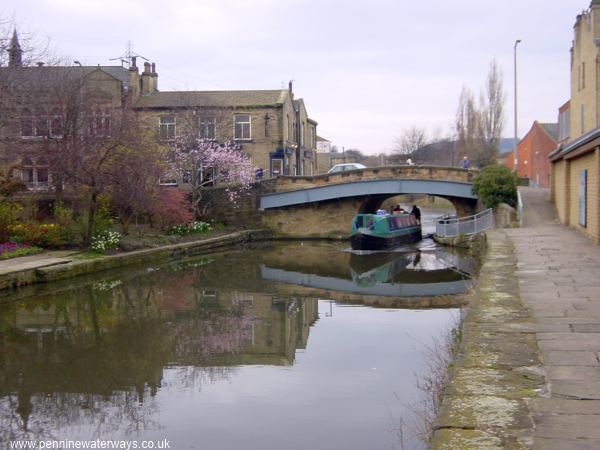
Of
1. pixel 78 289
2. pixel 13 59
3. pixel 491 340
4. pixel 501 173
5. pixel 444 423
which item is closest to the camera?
pixel 444 423

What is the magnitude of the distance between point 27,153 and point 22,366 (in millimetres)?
13723

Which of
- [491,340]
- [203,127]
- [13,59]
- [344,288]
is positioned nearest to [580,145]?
[344,288]

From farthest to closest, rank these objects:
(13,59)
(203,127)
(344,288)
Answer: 1. (203,127)
2. (13,59)
3. (344,288)

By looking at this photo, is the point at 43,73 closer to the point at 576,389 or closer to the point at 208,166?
the point at 208,166

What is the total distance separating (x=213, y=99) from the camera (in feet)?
119

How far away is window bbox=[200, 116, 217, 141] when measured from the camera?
31688mm

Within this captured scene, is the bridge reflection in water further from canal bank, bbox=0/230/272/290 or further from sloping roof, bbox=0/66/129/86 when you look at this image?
sloping roof, bbox=0/66/129/86

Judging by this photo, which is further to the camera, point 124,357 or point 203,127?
point 203,127

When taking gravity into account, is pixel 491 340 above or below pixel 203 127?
below

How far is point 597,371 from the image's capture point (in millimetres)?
5215

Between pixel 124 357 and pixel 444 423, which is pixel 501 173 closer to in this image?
pixel 124 357

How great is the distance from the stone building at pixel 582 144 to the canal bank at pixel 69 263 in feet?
43.3

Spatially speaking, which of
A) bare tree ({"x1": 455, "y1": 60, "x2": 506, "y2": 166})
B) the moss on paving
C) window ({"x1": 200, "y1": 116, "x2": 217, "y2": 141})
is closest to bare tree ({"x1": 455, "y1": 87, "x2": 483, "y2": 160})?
bare tree ({"x1": 455, "y1": 60, "x2": 506, "y2": 166})

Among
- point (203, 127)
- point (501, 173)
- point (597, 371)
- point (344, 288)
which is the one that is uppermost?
point (203, 127)
